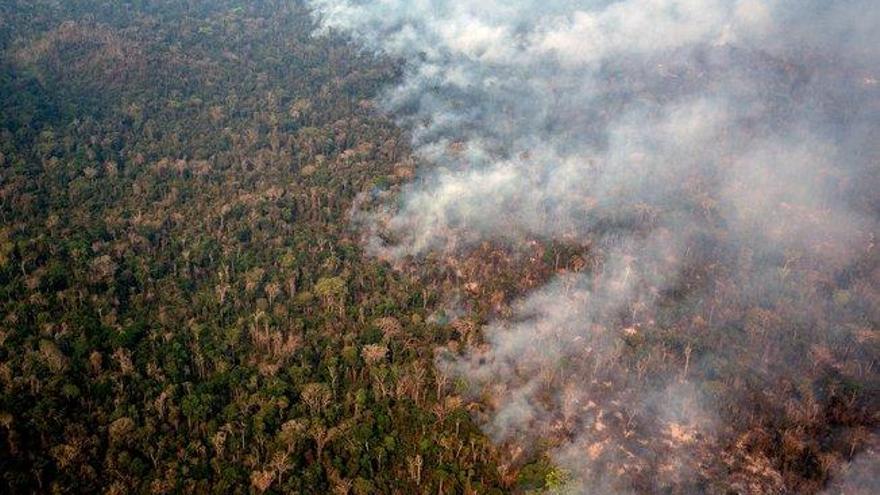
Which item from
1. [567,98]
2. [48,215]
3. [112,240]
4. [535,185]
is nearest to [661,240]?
[535,185]

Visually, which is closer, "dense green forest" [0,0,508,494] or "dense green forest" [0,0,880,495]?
"dense green forest" [0,0,508,494]

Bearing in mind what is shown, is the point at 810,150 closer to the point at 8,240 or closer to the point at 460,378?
the point at 460,378

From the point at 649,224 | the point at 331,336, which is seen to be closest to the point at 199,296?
the point at 331,336

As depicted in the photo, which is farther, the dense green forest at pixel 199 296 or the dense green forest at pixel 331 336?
the dense green forest at pixel 331 336

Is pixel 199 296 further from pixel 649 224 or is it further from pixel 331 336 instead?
pixel 649 224
